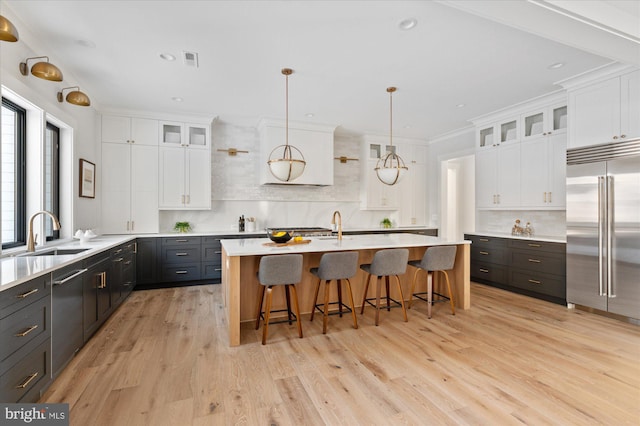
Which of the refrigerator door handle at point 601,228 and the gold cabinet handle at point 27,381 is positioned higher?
the refrigerator door handle at point 601,228

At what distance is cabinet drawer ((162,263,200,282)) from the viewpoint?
4.87 m

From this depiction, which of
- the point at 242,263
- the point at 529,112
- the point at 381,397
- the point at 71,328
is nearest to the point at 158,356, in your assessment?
the point at 71,328

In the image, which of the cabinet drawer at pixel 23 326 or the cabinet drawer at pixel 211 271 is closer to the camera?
the cabinet drawer at pixel 23 326

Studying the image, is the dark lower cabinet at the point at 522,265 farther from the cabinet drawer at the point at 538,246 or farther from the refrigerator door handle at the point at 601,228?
the refrigerator door handle at the point at 601,228

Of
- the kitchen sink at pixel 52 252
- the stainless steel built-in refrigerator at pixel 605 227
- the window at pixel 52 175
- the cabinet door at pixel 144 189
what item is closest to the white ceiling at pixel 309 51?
the window at pixel 52 175

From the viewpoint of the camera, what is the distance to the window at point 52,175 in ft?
11.8

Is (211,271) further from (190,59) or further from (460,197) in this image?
(460,197)

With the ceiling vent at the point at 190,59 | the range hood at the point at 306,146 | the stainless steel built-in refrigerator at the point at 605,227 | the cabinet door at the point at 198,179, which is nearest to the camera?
the ceiling vent at the point at 190,59

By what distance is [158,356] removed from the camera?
2.67 metres

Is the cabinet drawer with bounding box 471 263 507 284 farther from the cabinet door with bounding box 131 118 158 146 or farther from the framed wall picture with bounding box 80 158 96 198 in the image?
the framed wall picture with bounding box 80 158 96 198

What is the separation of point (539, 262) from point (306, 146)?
3.95 metres

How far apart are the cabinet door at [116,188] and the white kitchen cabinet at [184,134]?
1.92 ft

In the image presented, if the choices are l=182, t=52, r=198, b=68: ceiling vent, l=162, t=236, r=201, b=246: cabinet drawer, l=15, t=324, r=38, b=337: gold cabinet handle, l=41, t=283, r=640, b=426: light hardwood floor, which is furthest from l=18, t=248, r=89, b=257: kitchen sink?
l=182, t=52, r=198, b=68: ceiling vent

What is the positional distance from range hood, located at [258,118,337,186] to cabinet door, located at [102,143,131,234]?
2117 mm
